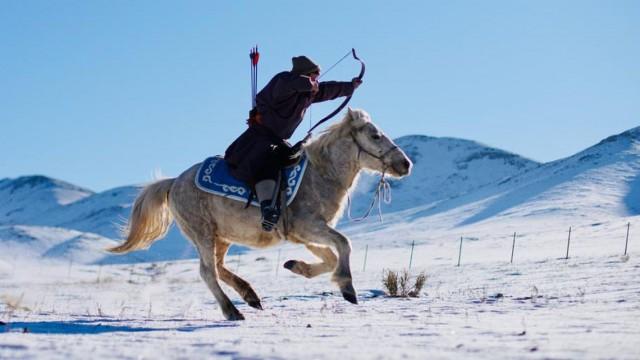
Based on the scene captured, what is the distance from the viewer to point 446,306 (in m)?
8.04

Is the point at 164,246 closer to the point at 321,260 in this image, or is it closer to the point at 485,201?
the point at 485,201

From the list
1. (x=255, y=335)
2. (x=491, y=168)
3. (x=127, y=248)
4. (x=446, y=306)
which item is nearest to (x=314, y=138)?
(x=446, y=306)

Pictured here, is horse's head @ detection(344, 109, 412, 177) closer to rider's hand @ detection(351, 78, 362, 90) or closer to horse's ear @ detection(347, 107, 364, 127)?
horse's ear @ detection(347, 107, 364, 127)

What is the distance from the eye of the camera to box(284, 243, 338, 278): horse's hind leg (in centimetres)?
756

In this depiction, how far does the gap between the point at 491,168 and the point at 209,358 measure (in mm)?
155966

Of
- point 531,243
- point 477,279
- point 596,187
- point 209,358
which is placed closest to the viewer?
point 209,358

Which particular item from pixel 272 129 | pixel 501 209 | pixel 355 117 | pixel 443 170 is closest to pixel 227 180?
pixel 272 129

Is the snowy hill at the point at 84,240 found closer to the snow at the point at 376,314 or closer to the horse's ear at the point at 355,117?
the snow at the point at 376,314

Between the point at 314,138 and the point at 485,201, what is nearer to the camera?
the point at 314,138

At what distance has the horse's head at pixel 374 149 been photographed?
7703 mm

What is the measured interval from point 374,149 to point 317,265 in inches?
51.5

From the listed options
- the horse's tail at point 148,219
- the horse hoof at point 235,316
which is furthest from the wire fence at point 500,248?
the horse hoof at point 235,316

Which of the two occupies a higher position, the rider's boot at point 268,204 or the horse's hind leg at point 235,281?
the rider's boot at point 268,204

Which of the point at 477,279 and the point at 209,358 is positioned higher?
the point at 477,279
